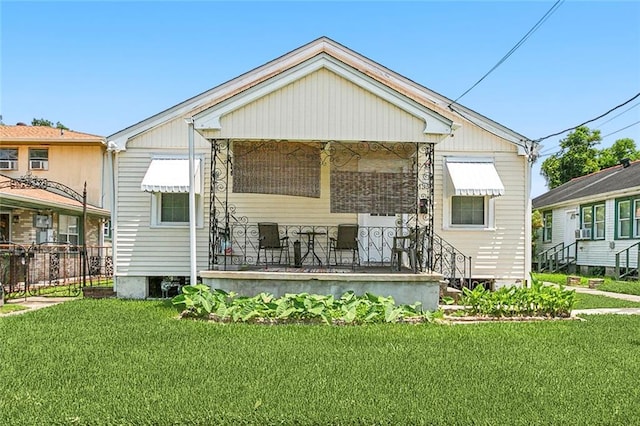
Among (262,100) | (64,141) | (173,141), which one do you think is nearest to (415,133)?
(262,100)

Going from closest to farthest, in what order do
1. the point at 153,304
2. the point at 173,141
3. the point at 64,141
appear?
1. the point at 153,304
2. the point at 173,141
3. the point at 64,141

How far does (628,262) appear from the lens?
62.4ft

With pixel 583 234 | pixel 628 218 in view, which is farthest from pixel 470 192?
pixel 583 234

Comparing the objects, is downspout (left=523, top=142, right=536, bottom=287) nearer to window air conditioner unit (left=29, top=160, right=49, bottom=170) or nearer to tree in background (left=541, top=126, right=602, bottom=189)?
window air conditioner unit (left=29, top=160, right=49, bottom=170)

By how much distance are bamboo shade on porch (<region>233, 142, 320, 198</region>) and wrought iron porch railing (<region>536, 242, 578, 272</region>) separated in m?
16.1

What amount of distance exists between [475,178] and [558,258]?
14.7 meters

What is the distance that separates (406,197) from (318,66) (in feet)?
9.95

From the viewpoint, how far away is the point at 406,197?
11133 mm

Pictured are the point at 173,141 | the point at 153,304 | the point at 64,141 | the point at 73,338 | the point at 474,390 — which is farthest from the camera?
the point at 64,141

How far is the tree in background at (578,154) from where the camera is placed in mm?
35938

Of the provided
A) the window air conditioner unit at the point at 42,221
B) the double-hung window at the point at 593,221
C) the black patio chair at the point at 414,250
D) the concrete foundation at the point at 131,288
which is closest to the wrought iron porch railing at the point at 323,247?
the black patio chair at the point at 414,250

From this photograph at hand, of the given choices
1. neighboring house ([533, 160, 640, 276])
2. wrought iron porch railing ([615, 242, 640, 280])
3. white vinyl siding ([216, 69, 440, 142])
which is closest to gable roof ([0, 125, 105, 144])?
white vinyl siding ([216, 69, 440, 142])

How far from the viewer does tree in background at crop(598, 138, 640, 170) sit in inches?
1422

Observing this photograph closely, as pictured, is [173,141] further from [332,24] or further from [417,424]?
[417,424]
